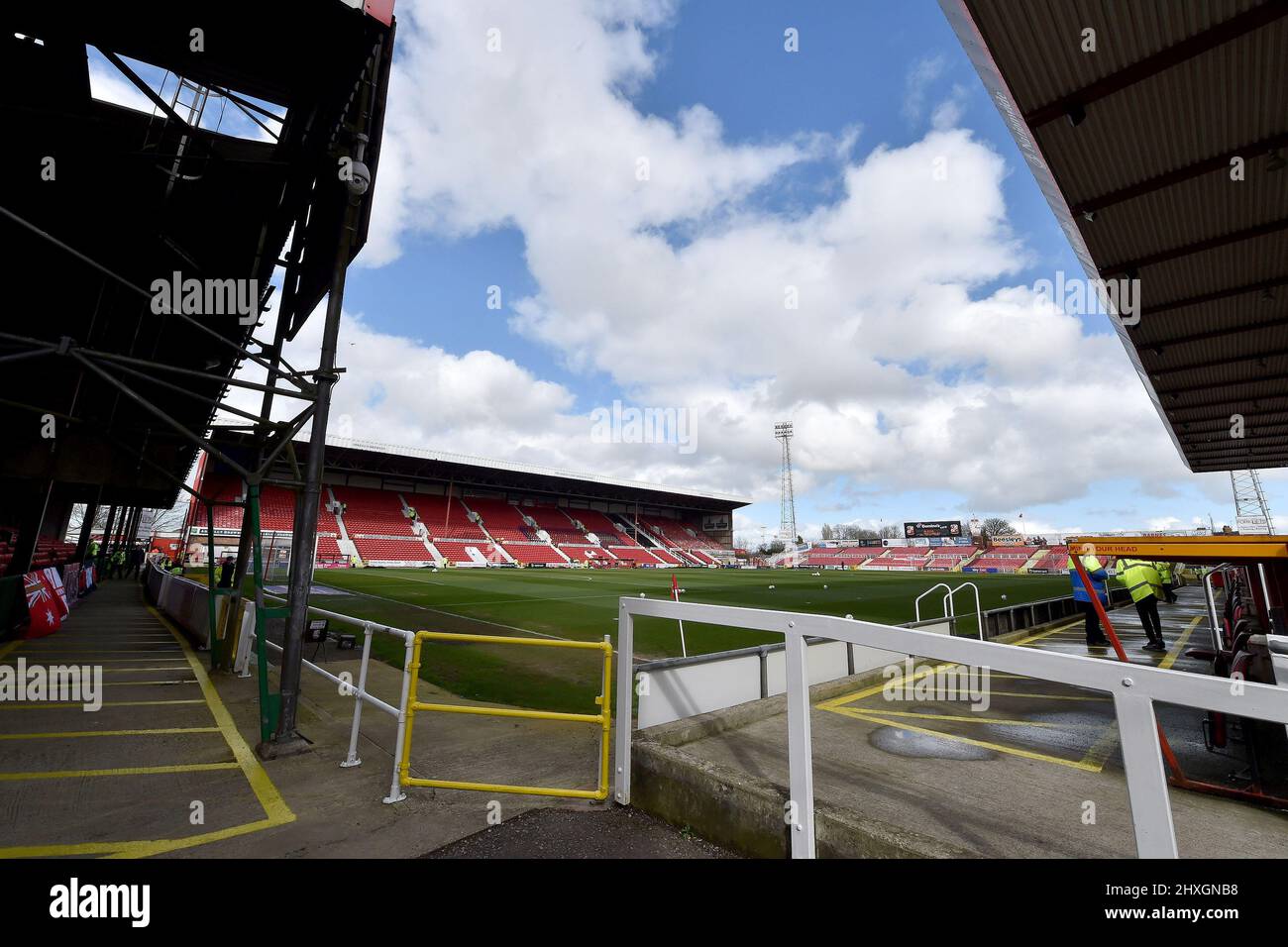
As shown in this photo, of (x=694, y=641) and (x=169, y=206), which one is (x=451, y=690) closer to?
(x=694, y=641)

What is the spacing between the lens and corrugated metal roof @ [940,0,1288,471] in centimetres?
440

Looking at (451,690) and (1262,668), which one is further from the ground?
(1262,668)

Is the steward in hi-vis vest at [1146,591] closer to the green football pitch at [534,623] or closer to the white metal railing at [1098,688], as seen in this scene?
the green football pitch at [534,623]

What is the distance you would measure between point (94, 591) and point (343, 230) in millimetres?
24723

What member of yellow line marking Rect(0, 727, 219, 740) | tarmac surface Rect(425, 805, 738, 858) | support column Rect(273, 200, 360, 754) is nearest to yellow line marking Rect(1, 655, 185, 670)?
yellow line marking Rect(0, 727, 219, 740)

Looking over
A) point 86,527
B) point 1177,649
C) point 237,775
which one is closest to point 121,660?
Result: point 237,775

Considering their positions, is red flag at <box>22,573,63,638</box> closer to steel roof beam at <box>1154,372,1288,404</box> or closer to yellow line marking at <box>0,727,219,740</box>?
yellow line marking at <box>0,727,219,740</box>

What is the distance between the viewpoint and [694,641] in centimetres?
1119

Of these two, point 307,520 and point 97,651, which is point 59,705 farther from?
point 97,651

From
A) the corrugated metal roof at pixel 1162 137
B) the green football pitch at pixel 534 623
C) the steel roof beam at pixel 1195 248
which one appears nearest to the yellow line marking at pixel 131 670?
the green football pitch at pixel 534 623

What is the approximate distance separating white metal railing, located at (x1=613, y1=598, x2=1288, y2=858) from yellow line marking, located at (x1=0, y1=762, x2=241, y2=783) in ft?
15.4

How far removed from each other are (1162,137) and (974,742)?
6.15 meters

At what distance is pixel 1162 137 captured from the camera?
541cm
